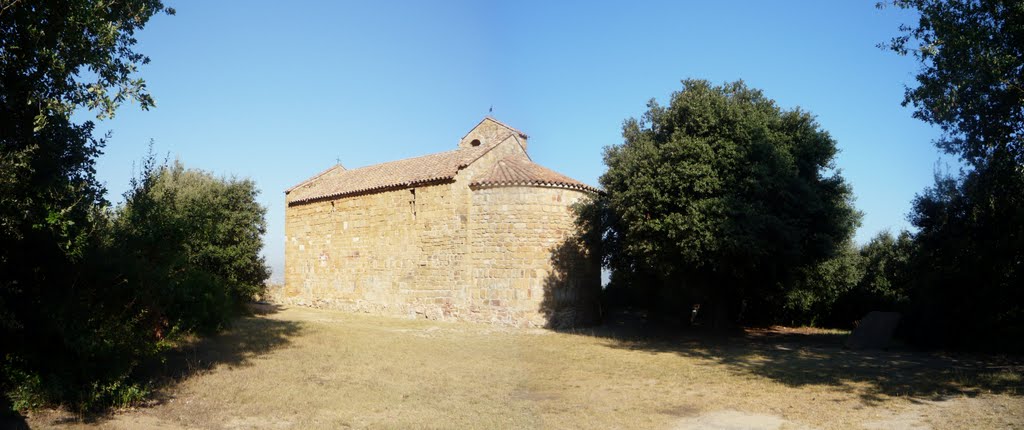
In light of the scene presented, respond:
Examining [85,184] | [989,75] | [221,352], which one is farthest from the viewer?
[221,352]

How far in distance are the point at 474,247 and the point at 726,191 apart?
908 centimetres

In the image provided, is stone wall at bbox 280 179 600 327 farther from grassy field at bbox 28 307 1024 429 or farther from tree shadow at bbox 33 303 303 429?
tree shadow at bbox 33 303 303 429

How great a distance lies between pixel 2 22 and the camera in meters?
8.45

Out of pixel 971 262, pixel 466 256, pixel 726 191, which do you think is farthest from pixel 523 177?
pixel 971 262

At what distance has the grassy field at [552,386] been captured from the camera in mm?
8539

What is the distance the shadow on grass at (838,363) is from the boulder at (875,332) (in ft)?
1.33

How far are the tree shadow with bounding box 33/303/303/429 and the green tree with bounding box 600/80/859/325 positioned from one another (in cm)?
1066

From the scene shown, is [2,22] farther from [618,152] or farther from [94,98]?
[618,152]

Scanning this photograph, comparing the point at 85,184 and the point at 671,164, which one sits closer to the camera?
the point at 85,184

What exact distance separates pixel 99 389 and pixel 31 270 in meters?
1.91

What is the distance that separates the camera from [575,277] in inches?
873

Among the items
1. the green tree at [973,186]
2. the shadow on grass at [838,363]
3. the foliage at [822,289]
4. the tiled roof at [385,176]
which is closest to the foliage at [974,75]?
the green tree at [973,186]

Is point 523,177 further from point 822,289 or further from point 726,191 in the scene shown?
point 822,289

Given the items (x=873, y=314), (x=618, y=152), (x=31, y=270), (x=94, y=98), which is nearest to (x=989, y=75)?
(x=873, y=314)
